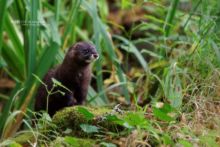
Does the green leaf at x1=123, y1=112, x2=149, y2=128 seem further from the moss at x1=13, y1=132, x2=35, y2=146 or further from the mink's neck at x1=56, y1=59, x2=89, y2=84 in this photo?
the mink's neck at x1=56, y1=59, x2=89, y2=84

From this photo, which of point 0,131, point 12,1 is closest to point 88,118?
point 0,131

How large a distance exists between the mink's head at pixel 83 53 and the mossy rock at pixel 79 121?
711mm

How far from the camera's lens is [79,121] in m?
3.92

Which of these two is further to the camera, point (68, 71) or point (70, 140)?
point (68, 71)

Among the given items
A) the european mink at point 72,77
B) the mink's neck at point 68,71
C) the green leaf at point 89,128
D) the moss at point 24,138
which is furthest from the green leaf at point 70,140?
the mink's neck at point 68,71

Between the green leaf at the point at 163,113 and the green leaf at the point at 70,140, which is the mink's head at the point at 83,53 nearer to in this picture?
the green leaf at the point at 163,113

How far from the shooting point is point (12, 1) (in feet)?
17.8

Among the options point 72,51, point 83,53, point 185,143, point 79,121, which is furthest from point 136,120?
point 72,51

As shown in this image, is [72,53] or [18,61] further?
[18,61]

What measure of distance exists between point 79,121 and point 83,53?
0.96 m

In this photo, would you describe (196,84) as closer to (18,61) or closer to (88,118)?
(88,118)

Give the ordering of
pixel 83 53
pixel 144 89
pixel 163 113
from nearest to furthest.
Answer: pixel 163 113, pixel 83 53, pixel 144 89

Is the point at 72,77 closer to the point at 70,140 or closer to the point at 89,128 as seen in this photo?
the point at 89,128

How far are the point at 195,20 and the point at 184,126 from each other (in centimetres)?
207
